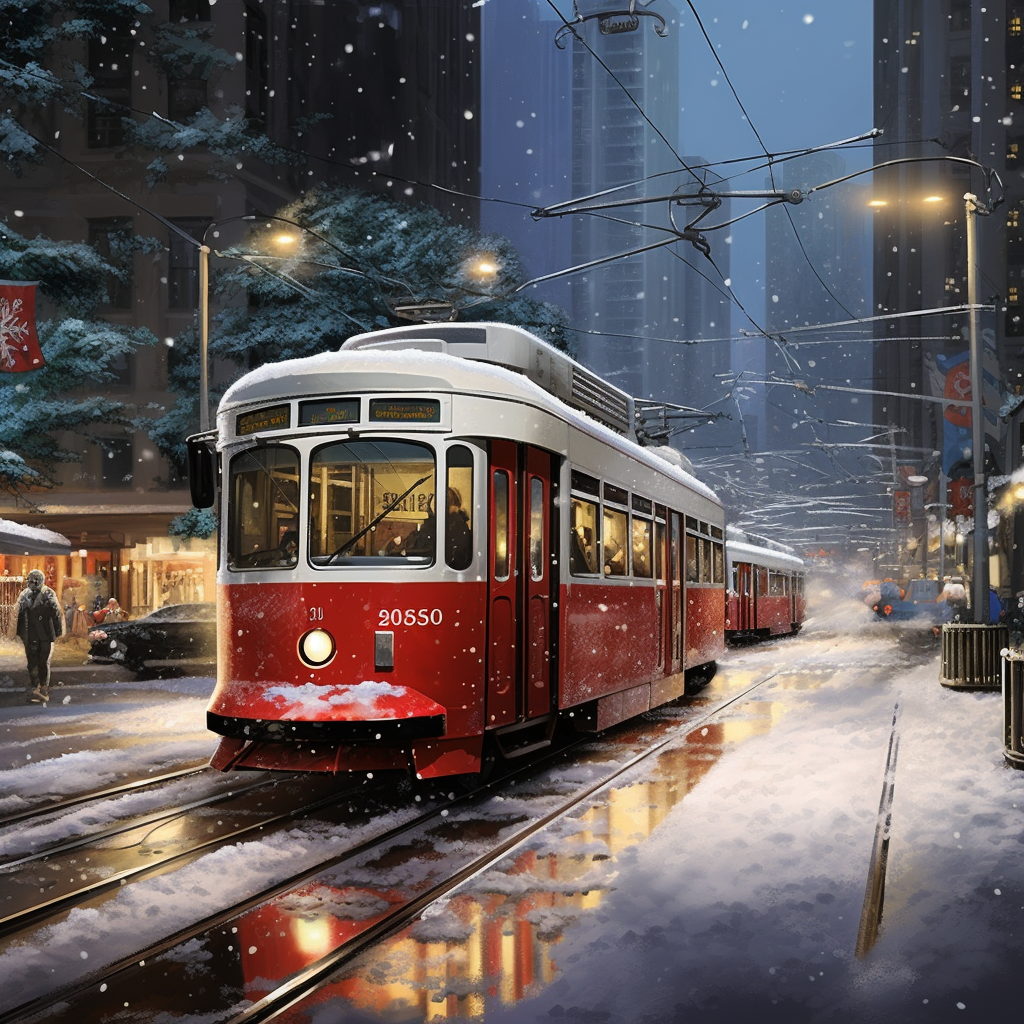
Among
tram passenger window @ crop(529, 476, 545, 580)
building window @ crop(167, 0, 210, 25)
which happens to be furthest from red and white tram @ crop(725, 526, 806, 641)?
building window @ crop(167, 0, 210, 25)

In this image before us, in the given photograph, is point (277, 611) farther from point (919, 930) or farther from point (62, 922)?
point (919, 930)

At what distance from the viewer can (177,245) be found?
36.6 metres

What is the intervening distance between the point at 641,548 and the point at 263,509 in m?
5.26

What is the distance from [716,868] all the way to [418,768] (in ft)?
7.56

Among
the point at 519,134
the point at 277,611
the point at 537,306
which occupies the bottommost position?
the point at 277,611

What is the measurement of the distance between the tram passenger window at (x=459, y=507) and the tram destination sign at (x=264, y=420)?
4.00 feet

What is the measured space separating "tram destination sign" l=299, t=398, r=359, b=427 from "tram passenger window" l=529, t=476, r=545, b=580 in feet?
5.35

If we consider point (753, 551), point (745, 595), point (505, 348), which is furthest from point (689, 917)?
point (753, 551)

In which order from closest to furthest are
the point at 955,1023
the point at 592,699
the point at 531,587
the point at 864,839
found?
the point at 955,1023
the point at 864,839
the point at 531,587
the point at 592,699

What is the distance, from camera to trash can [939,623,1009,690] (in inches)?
774

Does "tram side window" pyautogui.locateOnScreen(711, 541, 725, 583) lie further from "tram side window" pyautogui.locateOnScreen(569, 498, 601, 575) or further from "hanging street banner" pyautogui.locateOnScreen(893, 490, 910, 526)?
"hanging street banner" pyautogui.locateOnScreen(893, 490, 910, 526)

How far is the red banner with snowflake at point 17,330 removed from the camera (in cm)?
2225

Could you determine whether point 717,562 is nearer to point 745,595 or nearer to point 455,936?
point 455,936

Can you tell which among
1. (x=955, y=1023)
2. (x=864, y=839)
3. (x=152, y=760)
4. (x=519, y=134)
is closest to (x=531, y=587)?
(x=864, y=839)
